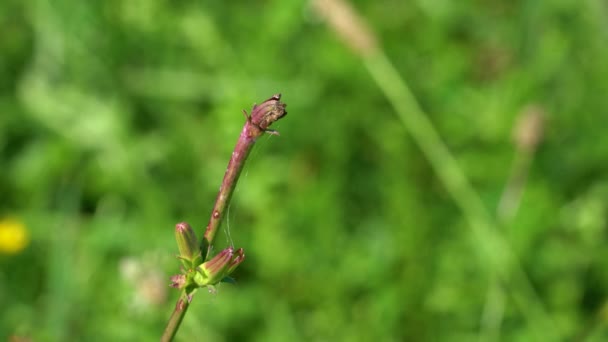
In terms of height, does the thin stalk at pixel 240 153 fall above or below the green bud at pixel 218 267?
above

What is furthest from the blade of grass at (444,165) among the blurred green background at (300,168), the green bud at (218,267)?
the green bud at (218,267)

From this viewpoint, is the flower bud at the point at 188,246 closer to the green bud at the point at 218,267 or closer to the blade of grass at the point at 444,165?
the green bud at the point at 218,267

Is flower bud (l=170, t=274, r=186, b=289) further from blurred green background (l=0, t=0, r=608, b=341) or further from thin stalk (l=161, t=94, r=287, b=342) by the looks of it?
blurred green background (l=0, t=0, r=608, b=341)

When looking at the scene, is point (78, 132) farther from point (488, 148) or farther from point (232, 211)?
point (488, 148)

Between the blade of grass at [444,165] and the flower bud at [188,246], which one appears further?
the blade of grass at [444,165]

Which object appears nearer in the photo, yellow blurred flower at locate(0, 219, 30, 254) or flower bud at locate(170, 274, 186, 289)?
flower bud at locate(170, 274, 186, 289)

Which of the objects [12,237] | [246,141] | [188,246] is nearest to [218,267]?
[188,246]

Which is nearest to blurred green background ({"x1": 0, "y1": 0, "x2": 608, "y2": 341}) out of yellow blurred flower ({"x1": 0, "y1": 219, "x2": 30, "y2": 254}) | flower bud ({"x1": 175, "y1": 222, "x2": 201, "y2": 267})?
yellow blurred flower ({"x1": 0, "y1": 219, "x2": 30, "y2": 254})

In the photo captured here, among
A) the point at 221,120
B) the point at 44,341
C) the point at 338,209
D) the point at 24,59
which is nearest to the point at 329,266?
the point at 338,209
